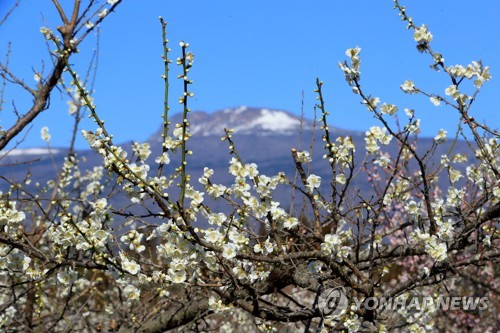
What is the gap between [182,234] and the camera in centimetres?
333

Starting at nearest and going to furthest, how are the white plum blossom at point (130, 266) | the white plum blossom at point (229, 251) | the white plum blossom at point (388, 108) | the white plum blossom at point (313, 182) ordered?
the white plum blossom at point (229, 251) < the white plum blossom at point (130, 266) < the white plum blossom at point (313, 182) < the white plum blossom at point (388, 108)

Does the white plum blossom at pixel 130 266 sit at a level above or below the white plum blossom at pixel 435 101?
below

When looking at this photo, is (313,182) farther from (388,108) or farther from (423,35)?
(423,35)

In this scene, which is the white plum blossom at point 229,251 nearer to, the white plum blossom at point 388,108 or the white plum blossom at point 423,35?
the white plum blossom at point 388,108

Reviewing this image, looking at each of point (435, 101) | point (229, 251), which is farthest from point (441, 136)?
point (229, 251)

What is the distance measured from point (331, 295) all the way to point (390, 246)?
787mm

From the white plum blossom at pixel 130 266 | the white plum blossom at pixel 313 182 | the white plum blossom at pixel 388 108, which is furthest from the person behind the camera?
the white plum blossom at pixel 388 108

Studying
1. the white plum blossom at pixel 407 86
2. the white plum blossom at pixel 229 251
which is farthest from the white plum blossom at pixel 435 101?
the white plum blossom at pixel 229 251

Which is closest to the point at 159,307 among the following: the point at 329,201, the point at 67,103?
the point at 329,201

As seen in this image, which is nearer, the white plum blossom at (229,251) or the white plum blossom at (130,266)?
the white plum blossom at (229,251)

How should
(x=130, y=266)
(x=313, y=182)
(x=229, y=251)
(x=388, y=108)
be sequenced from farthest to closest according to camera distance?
(x=388, y=108) < (x=313, y=182) < (x=130, y=266) < (x=229, y=251)

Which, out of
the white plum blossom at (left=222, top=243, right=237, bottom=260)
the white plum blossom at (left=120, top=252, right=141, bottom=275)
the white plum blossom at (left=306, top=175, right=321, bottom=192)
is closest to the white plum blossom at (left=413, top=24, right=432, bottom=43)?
the white plum blossom at (left=306, top=175, right=321, bottom=192)

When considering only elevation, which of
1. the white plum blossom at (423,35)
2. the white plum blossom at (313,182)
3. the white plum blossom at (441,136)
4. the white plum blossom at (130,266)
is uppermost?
the white plum blossom at (423,35)

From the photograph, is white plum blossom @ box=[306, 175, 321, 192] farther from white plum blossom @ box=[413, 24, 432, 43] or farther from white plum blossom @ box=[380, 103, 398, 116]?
white plum blossom @ box=[413, 24, 432, 43]
